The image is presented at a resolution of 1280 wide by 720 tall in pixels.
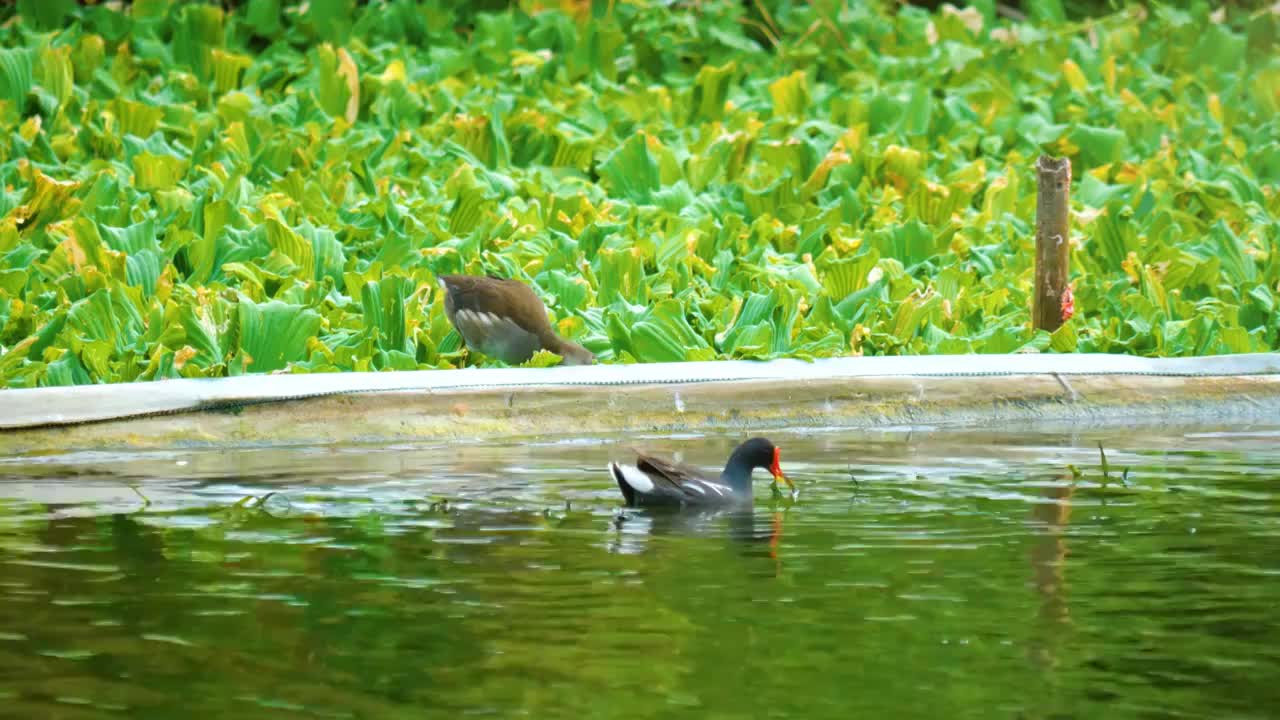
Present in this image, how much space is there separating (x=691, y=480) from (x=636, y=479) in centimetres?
18

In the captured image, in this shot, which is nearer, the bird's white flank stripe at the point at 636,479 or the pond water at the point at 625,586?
the pond water at the point at 625,586

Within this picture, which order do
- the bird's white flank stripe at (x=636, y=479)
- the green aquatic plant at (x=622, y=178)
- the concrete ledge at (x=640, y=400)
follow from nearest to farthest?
the bird's white flank stripe at (x=636, y=479), the concrete ledge at (x=640, y=400), the green aquatic plant at (x=622, y=178)

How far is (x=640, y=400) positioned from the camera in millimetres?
9469

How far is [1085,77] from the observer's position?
688 inches

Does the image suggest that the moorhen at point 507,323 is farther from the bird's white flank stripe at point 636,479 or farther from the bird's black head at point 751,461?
the bird's white flank stripe at point 636,479

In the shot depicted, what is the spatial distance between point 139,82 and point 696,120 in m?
3.65

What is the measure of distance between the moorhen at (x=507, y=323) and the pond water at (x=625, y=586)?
2.92 feet

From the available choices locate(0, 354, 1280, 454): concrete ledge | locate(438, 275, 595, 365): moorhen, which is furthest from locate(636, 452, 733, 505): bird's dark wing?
locate(438, 275, 595, 365): moorhen

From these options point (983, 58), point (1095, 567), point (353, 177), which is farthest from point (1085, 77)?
point (1095, 567)

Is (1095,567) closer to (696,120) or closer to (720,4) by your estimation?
(696,120)

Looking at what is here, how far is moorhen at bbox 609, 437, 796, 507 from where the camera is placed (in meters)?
7.62

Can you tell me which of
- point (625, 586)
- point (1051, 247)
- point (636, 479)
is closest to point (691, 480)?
point (636, 479)

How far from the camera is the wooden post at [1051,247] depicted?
1102 centimetres

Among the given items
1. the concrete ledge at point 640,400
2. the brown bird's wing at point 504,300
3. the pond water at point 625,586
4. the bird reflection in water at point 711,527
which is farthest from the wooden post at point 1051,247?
the bird reflection in water at point 711,527
